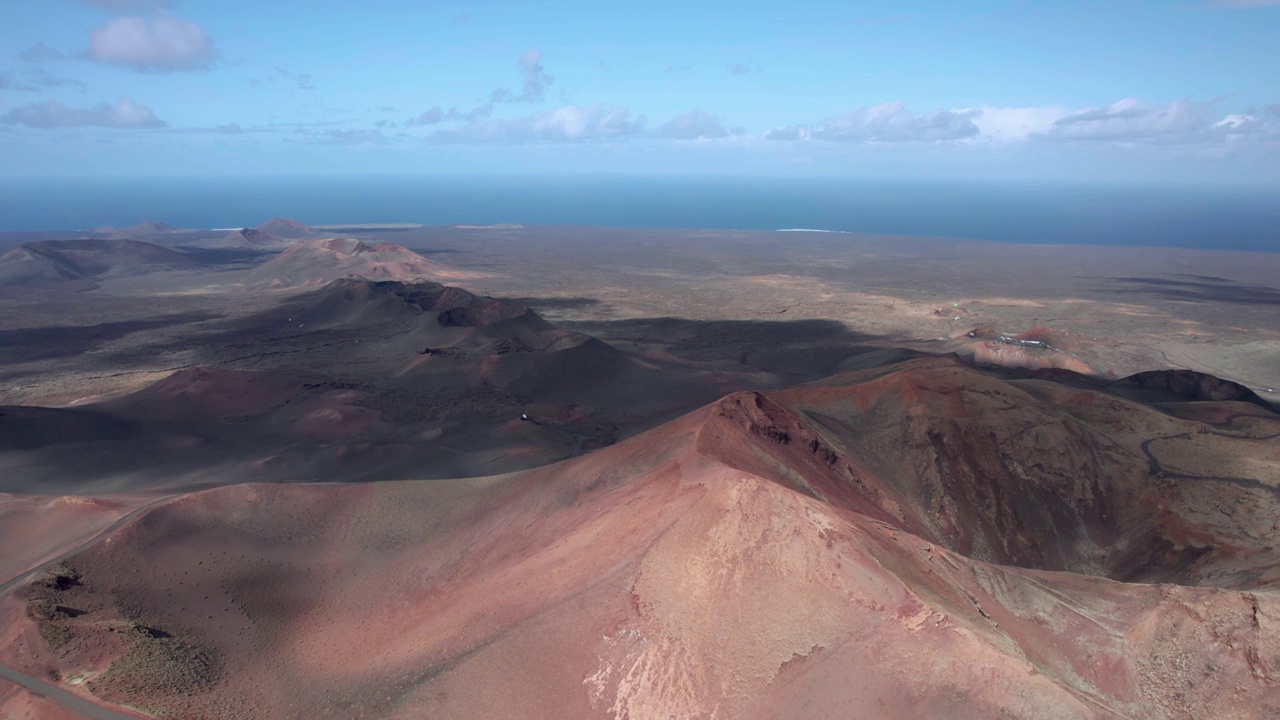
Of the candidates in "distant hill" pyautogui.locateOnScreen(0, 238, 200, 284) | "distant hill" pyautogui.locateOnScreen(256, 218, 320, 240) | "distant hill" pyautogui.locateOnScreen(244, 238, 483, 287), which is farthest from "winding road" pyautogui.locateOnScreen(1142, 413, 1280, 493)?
"distant hill" pyautogui.locateOnScreen(256, 218, 320, 240)

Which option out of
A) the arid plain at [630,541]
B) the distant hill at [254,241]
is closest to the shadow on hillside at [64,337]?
the arid plain at [630,541]

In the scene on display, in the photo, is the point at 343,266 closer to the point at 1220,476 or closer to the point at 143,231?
the point at 143,231

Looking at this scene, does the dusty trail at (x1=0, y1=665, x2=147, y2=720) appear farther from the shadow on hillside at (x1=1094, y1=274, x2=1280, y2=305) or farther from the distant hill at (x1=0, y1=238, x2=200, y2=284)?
the shadow on hillside at (x1=1094, y1=274, x2=1280, y2=305)

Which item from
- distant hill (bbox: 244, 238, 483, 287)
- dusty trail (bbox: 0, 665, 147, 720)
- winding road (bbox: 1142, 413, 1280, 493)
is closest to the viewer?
dusty trail (bbox: 0, 665, 147, 720)

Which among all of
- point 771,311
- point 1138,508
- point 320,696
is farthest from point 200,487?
point 771,311

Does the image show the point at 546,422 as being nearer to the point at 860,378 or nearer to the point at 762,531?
the point at 860,378

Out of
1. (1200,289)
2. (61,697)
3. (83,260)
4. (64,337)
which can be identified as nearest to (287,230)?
(83,260)
